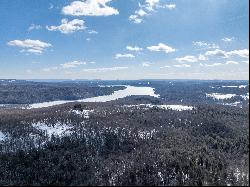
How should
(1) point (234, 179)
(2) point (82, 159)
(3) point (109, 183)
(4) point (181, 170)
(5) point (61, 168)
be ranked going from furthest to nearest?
(2) point (82, 159)
(5) point (61, 168)
(4) point (181, 170)
(3) point (109, 183)
(1) point (234, 179)

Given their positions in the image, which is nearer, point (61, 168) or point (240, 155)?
point (61, 168)

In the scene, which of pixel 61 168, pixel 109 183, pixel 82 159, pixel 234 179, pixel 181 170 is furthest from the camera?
pixel 82 159

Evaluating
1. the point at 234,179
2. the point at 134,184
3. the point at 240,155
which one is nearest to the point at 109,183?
the point at 134,184

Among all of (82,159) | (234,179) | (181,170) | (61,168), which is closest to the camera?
(234,179)

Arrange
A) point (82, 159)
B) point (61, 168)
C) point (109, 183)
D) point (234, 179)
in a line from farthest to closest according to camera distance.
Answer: point (82, 159)
point (61, 168)
point (109, 183)
point (234, 179)

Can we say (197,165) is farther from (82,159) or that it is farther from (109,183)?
(82,159)

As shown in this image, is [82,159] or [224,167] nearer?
[224,167]

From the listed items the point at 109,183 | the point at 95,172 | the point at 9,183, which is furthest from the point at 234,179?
the point at 9,183

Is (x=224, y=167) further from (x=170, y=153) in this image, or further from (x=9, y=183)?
(x=9, y=183)

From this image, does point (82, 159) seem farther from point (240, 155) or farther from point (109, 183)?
point (240, 155)
